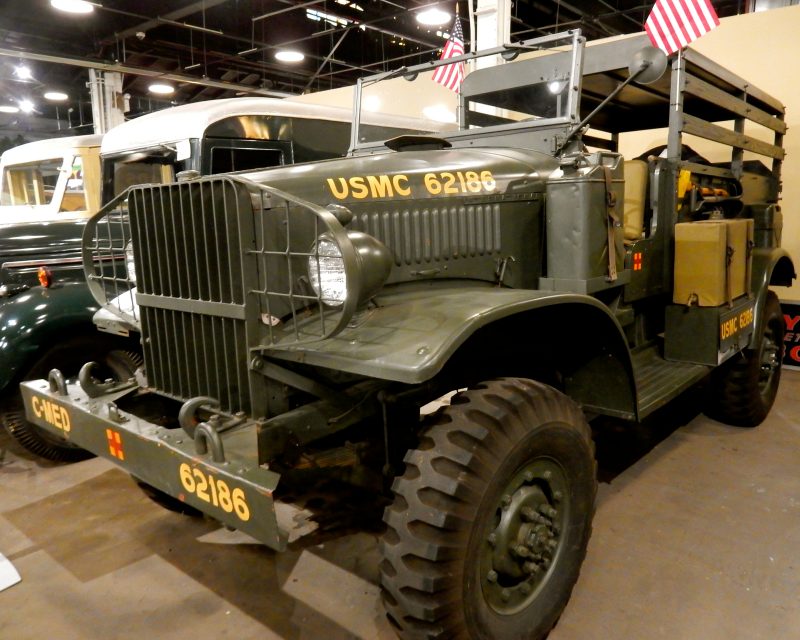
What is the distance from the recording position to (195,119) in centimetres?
486

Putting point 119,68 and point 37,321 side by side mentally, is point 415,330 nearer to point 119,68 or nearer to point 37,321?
point 37,321

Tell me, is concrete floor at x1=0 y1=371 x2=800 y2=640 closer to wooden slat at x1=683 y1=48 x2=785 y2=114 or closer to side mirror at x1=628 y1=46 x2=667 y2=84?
side mirror at x1=628 y1=46 x2=667 y2=84

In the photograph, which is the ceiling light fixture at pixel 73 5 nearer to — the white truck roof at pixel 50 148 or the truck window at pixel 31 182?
the white truck roof at pixel 50 148

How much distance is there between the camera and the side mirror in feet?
7.56

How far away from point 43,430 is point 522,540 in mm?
3009

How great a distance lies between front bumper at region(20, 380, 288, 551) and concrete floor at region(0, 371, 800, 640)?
0.67 metres

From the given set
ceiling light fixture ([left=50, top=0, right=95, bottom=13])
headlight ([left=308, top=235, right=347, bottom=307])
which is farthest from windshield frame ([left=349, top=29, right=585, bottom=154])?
ceiling light fixture ([left=50, top=0, right=95, bottom=13])

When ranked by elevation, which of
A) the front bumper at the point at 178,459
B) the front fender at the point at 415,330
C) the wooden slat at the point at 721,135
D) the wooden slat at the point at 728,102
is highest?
the wooden slat at the point at 728,102

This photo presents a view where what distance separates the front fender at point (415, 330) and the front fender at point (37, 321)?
7.10ft

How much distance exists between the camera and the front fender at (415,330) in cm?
159

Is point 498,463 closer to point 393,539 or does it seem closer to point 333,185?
point 393,539

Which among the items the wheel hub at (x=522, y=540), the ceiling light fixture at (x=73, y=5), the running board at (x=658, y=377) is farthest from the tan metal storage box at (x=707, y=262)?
the ceiling light fixture at (x=73, y=5)

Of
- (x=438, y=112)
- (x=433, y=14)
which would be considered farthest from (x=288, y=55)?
(x=438, y=112)

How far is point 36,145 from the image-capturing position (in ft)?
20.1
